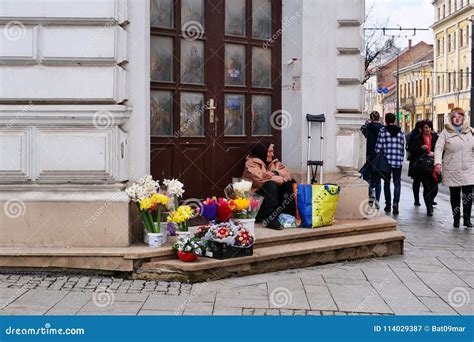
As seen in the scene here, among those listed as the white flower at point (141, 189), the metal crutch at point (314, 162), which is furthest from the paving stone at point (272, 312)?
the metal crutch at point (314, 162)

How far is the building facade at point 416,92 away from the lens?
86.1 meters

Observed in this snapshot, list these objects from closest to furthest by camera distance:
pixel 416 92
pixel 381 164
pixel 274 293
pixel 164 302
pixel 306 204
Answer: pixel 164 302, pixel 274 293, pixel 306 204, pixel 381 164, pixel 416 92

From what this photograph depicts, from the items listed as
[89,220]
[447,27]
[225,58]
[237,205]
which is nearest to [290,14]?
[225,58]

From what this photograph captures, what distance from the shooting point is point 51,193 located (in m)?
8.05

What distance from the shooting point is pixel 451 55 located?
7756 cm

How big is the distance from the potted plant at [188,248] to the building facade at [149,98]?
68 centimetres

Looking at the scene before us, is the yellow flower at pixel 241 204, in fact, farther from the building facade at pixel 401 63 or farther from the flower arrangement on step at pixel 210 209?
the building facade at pixel 401 63

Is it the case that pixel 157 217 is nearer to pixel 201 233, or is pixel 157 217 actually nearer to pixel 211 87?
pixel 201 233

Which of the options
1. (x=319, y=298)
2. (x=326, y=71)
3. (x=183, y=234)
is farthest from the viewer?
(x=326, y=71)

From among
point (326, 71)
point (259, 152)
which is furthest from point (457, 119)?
point (259, 152)

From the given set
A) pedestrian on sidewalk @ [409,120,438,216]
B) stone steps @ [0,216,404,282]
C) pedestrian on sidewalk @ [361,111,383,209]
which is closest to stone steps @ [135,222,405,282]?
stone steps @ [0,216,404,282]

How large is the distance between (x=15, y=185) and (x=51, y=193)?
407 mm

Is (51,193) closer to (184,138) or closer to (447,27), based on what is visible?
(184,138)

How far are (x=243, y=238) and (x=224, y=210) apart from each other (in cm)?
52
